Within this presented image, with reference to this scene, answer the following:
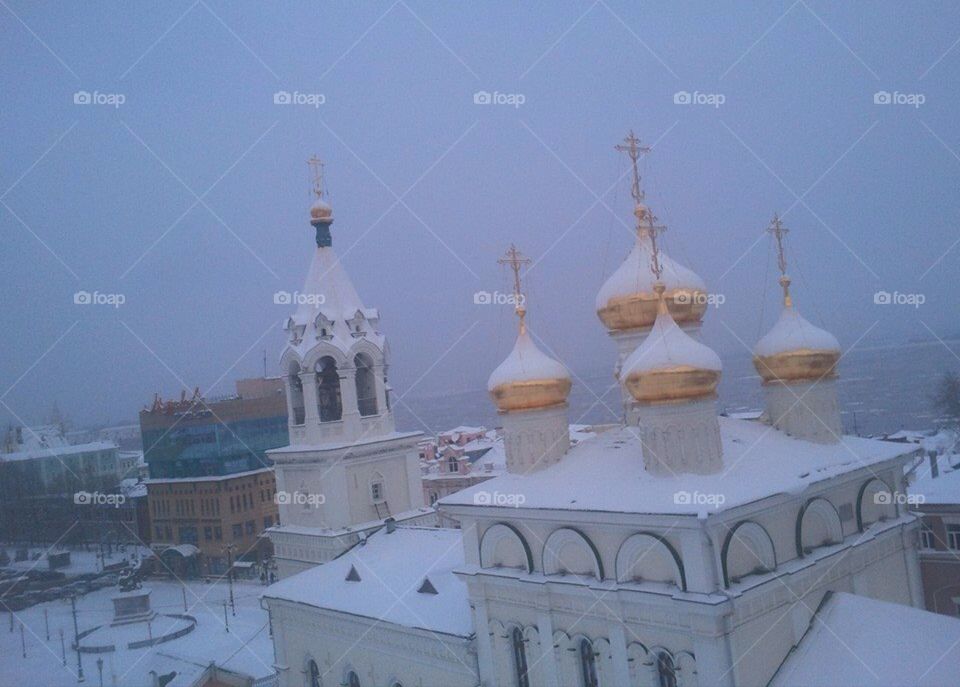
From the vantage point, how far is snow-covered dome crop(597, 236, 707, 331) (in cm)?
1319

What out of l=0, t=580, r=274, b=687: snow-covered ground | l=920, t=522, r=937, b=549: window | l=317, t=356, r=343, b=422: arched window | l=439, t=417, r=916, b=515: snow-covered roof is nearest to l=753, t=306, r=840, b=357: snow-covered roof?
l=439, t=417, r=916, b=515: snow-covered roof

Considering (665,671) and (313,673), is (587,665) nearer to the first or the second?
(665,671)

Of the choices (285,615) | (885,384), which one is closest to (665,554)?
(285,615)

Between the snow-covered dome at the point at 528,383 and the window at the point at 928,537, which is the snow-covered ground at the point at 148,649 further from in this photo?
the window at the point at 928,537

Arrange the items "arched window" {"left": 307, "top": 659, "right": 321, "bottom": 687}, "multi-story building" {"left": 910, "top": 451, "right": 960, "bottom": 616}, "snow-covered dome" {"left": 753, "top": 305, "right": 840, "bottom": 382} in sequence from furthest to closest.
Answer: "arched window" {"left": 307, "top": 659, "right": 321, "bottom": 687} < "multi-story building" {"left": 910, "top": 451, "right": 960, "bottom": 616} < "snow-covered dome" {"left": 753, "top": 305, "right": 840, "bottom": 382}

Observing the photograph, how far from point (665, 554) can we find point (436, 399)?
183 m

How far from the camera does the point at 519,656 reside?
1201cm

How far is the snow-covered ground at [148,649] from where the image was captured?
20453 millimetres

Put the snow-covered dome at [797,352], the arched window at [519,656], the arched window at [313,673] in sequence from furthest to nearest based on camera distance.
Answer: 1. the arched window at [313,673]
2. the snow-covered dome at [797,352]
3. the arched window at [519,656]

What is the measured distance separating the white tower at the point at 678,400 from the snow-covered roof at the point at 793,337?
2025mm

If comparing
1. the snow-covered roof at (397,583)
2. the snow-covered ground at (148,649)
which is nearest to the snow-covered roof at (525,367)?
the snow-covered roof at (397,583)

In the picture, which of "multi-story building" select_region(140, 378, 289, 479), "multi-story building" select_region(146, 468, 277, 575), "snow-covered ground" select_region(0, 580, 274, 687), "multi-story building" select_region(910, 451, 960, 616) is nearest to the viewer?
"multi-story building" select_region(910, 451, 960, 616)

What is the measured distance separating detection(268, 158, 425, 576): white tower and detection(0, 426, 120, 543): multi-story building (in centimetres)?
781

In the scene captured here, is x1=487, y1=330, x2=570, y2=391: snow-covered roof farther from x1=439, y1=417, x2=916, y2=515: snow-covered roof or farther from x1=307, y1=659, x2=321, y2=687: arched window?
x1=307, y1=659, x2=321, y2=687: arched window
